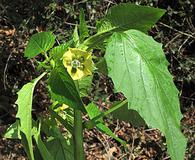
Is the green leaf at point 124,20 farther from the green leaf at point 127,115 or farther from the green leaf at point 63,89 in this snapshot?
the green leaf at point 127,115

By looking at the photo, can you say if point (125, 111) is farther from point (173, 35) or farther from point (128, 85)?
point (173, 35)

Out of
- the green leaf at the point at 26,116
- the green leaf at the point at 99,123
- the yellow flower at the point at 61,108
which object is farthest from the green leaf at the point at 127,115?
the green leaf at the point at 26,116

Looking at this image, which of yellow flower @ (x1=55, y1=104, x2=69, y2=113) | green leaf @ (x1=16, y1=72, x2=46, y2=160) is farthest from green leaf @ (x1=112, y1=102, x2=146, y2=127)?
green leaf @ (x1=16, y1=72, x2=46, y2=160)

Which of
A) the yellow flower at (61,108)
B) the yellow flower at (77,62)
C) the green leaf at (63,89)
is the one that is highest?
the yellow flower at (77,62)

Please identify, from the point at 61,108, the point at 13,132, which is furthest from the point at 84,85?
the point at 13,132

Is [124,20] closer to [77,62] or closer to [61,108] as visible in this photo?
[77,62]
